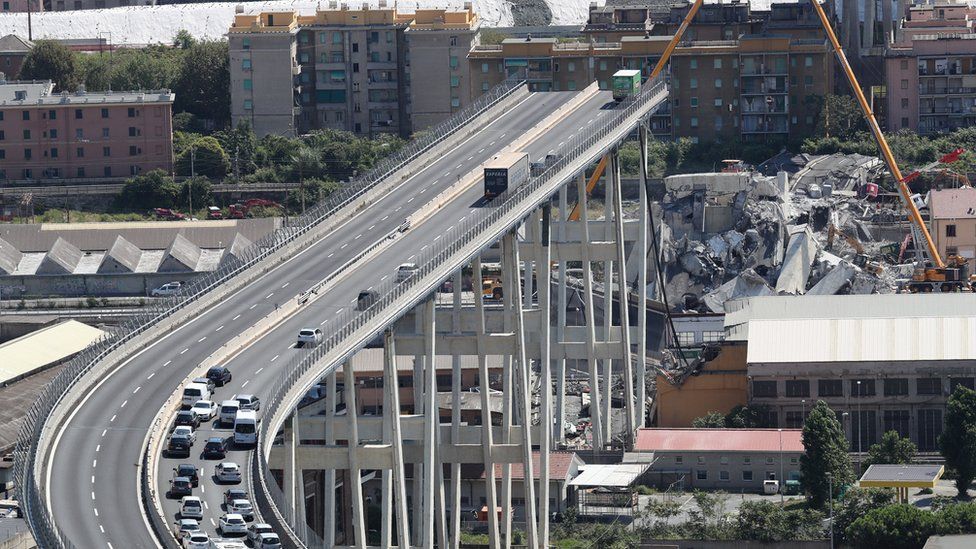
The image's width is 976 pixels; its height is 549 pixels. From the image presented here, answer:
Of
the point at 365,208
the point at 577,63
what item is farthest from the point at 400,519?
the point at 577,63

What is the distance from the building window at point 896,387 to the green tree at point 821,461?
30.9 ft

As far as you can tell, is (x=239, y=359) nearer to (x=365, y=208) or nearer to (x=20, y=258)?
(x=365, y=208)

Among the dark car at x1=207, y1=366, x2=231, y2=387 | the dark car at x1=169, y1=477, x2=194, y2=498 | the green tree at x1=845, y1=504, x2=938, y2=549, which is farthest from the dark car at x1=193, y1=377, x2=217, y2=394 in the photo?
the green tree at x1=845, y1=504, x2=938, y2=549

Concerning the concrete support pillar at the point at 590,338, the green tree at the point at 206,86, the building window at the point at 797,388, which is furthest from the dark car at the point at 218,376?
the green tree at the point at 206,86

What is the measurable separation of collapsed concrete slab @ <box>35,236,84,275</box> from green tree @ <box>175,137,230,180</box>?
1822 cm

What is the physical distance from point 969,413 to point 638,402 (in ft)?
61.4

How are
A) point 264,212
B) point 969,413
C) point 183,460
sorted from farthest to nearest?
1. point 264,212
2. point 969,413
3. point 183,460

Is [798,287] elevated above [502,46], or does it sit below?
below

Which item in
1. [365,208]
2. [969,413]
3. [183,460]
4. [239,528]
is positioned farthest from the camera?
[365,208]

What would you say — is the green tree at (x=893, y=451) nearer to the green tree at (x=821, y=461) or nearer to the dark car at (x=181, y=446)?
the green tree at (x=821, y=461)

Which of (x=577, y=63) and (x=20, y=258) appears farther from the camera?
(x=577, y=63)

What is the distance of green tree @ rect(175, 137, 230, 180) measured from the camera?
170750 millimetres

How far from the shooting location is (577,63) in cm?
16925

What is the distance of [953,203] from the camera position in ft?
468
